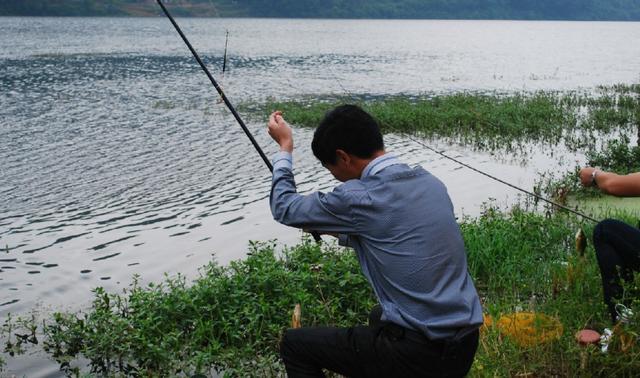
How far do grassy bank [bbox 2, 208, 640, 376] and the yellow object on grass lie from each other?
82 millimetres

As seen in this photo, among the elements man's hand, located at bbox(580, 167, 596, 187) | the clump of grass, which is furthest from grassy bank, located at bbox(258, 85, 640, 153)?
man's hand, located at bbox(580, 167, 596, 187)

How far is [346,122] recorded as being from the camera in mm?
3717

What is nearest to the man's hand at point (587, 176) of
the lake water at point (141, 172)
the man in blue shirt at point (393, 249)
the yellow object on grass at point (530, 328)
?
the yellow object on grass at point (530, 328)

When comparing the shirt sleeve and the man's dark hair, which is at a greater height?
the man's dark hair

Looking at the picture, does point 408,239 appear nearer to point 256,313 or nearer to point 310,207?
point 310,207

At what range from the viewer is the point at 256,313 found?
737 centimetres

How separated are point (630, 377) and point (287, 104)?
25.6 m

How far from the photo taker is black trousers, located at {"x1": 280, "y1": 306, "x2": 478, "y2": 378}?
361 centimetres

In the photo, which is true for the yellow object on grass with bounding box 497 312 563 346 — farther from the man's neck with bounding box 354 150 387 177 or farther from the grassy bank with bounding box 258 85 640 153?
the grassy bank with bounding box 258 85 640 153

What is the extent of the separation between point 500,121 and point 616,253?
62.5 feet

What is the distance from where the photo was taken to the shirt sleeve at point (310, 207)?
11.9 feet

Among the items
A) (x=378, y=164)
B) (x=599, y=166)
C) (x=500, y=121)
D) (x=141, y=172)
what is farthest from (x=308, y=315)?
(x=500, y=121)

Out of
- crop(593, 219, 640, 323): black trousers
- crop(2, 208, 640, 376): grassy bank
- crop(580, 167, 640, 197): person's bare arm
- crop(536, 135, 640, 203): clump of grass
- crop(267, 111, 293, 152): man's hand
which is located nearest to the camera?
crop(267, 111, 293, 152): man's hand

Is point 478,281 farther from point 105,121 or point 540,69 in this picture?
point 540,69
